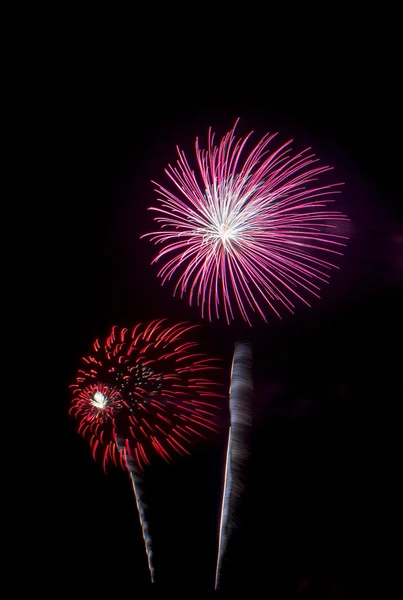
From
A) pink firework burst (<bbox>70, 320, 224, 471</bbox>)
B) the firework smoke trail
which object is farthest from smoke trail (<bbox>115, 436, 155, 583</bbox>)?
the firework smoke trail

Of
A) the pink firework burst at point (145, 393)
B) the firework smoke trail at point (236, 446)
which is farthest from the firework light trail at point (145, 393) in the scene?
the firework smoke trail at point (236, 446)

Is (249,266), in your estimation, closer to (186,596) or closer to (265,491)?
(265,491)

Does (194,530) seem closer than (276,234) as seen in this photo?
No

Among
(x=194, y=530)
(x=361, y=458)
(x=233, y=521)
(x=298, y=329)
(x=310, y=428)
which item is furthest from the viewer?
(x=298, y=329)

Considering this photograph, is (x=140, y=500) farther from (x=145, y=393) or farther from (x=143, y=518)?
(x=145, y=393)

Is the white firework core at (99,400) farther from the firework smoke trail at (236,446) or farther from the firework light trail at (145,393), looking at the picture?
the firework smoke trail at (236,446)

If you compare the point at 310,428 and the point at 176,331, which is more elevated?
the point at 176,331

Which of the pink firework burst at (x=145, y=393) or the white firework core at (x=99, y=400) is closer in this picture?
the pink firework burst at (x=145, y=393)

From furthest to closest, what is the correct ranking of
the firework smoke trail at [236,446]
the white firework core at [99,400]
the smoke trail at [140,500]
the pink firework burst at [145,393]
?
the smoke trail at [140,500] → the white firework core at [99,400] → the pink firework burst at [145,393] → the firework smoke trail at [236,446]

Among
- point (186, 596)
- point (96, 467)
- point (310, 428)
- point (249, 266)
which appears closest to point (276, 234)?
point (249, 266)

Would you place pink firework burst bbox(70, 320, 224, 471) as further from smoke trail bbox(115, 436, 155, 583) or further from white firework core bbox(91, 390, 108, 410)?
smoke trail bbox(115, 436, 155, 583)
